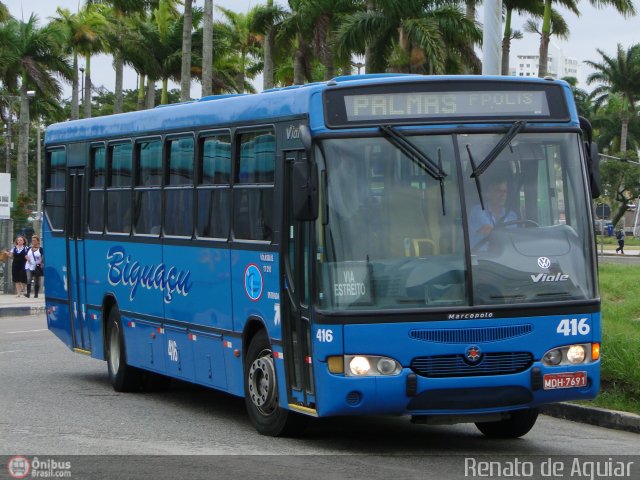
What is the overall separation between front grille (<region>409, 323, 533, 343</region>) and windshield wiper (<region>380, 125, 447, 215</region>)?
0.91m

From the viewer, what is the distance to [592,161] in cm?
1123

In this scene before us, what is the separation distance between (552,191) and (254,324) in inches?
114

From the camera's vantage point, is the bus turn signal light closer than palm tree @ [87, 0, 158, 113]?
Yes

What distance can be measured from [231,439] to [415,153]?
2942mm

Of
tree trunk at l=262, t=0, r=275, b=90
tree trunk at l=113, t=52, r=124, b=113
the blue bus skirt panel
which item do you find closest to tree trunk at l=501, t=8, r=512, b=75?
tree trunk at l=262, t=0, r=275, b=90

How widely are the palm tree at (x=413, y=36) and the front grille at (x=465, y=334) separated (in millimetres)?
32189

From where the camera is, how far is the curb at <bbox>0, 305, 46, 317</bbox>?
105 ft

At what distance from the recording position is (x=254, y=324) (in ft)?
40.3

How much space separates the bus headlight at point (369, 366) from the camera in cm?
1048

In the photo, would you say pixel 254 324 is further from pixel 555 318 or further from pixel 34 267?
pixel 34 267

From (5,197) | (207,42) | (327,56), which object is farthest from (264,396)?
(327,56)

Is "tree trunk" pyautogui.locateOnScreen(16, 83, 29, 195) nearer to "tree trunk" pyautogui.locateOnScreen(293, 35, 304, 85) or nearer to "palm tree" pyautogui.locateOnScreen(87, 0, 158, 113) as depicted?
"palm tree" pyautogui.locateOnScreen(87, 0, 158, 113)

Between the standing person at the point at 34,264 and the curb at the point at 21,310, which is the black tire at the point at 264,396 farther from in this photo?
the standing person at the point at 34,264

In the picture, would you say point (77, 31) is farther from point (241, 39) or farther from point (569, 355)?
point (569, 355)
